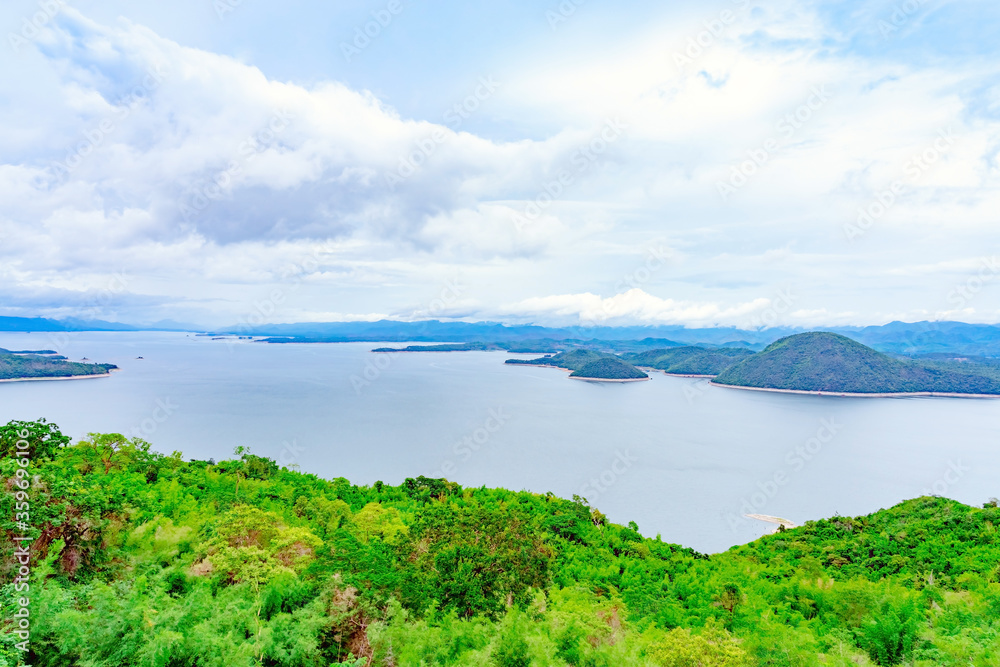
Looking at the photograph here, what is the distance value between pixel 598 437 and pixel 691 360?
81366mm

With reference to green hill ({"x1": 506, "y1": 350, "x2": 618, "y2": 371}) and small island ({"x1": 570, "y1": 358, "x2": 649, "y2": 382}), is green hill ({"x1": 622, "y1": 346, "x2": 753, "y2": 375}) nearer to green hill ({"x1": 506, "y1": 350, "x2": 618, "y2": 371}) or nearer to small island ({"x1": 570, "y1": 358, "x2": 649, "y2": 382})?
green hill ({"x1": 506, "y1": 350, "x2": 618, "y2": 371})

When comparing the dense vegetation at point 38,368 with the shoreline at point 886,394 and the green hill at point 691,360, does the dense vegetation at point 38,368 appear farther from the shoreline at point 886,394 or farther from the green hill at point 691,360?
the shoreline at point 886,394

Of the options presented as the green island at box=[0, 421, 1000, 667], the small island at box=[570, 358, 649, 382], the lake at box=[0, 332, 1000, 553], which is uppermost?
the green island at box=[0, 421, 1000, 667]

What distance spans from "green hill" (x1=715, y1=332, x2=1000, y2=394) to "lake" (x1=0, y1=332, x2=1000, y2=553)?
5.80 metres

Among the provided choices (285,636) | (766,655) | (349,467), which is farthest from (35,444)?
(349,467)

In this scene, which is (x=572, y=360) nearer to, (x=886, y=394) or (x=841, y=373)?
(x=841, y=373)

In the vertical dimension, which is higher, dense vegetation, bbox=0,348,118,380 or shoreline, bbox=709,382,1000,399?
dense vegetation, bbox=0,348,118,380

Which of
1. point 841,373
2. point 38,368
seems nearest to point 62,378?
point 38,368

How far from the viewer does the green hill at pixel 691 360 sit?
120688mm

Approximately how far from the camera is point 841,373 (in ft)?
310

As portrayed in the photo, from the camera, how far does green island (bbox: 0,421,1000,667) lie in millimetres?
6164

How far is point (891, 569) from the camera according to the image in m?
16.0

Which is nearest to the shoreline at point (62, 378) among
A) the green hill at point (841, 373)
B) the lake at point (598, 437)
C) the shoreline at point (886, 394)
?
the lake at point (598, 437)

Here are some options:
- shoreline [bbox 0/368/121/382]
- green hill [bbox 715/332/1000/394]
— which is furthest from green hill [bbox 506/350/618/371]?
shoreline [bbox 0/368/121/382]
